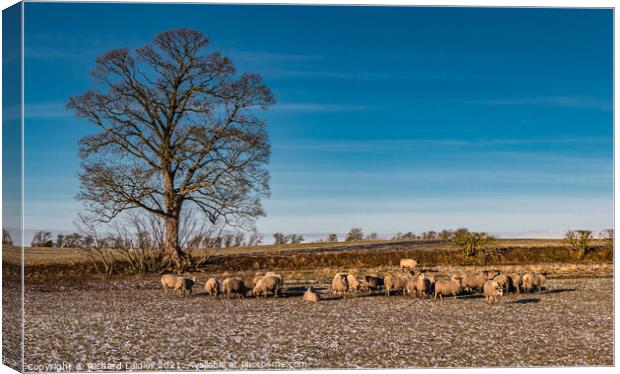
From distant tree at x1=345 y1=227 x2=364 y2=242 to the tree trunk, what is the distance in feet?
15.9

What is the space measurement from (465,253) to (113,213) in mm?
11374

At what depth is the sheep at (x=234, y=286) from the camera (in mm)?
17344

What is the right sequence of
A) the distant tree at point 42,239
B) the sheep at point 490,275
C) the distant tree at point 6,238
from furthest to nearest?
1. the sheep at point 490,275
2. the distant tree at point 42,239
3. the distant tree at point 6,238

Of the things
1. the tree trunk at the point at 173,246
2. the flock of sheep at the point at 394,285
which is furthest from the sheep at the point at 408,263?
the tree trunk at the point at 173,246

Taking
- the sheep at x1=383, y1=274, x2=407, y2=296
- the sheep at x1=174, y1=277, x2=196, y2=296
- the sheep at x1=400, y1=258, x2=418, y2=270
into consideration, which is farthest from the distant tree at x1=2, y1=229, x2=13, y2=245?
the sheep at x1=400, y1=258, x2=418, y2=270

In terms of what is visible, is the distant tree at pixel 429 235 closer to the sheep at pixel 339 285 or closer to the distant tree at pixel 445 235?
the distant tree at pixel 445 235

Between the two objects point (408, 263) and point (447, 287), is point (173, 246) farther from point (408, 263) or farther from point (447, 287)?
point (447, 287)

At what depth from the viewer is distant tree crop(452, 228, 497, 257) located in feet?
73.3

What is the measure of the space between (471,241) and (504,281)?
479 centimetres

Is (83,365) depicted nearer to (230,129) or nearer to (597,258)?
(230,129)

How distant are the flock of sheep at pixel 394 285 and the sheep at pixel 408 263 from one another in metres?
3.19

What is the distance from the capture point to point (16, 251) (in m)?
13.0

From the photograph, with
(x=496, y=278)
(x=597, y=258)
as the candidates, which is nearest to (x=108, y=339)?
(x=496, y=278)

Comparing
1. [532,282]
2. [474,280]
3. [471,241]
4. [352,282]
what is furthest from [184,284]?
[471,241]
